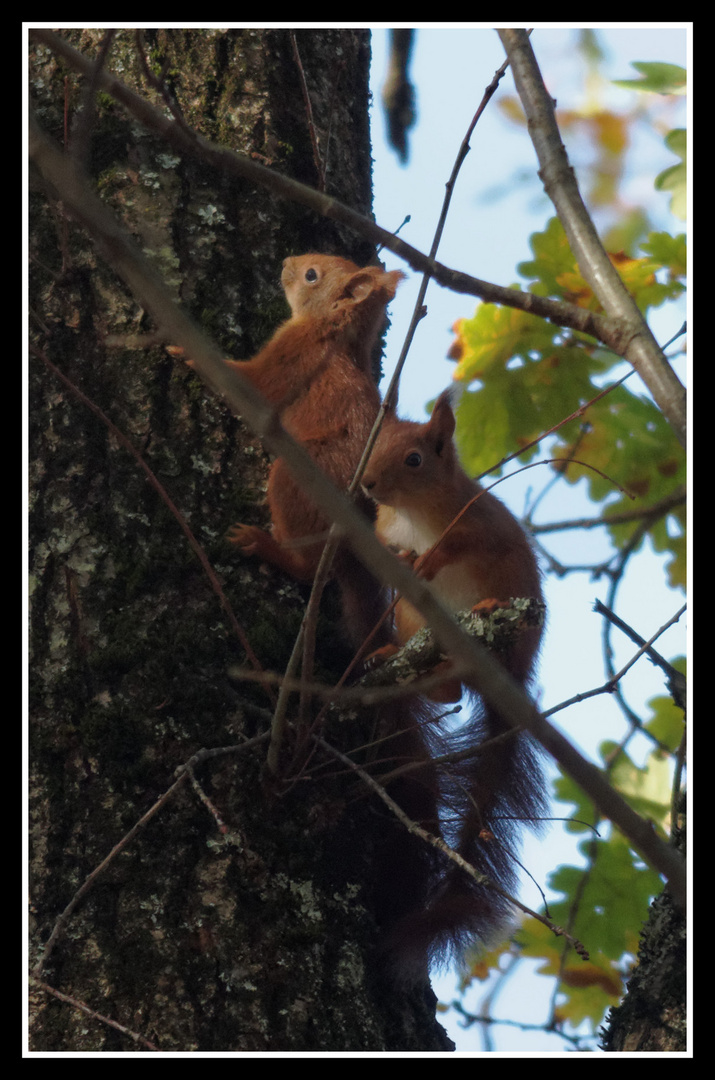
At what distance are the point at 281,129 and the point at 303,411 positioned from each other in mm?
807

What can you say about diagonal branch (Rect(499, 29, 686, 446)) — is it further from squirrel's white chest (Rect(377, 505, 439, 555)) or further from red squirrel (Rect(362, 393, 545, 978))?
squirrel's white chest (Rect(377, 505, 439, 555))

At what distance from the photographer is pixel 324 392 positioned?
277cm

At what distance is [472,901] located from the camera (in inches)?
83.9

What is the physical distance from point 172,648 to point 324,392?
100 centimetres

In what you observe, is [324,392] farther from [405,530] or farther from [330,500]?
[330,500]

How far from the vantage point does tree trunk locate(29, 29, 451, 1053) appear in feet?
5.72

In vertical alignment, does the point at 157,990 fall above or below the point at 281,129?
below

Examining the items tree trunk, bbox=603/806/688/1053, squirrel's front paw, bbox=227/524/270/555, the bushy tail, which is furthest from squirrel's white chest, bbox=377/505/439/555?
tree trunk, bbox=603/806/688/1053

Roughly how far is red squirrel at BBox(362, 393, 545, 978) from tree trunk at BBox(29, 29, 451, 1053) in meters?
0.15

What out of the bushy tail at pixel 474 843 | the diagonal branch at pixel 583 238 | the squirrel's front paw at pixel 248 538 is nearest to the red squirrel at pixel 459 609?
the bushy tail at pixel 474 843

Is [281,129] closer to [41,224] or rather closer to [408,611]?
[41,224]

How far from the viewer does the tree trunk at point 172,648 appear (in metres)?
1.74

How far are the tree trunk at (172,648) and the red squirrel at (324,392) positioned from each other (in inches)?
2.4

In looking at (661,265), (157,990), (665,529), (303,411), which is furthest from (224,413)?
(665,529)
